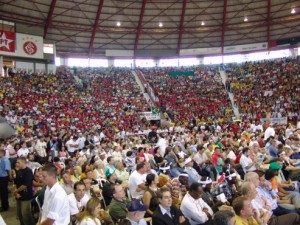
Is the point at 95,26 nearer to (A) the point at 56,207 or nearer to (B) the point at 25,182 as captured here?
(B) the point at 25,182

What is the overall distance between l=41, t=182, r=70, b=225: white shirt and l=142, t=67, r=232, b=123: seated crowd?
76.9ft

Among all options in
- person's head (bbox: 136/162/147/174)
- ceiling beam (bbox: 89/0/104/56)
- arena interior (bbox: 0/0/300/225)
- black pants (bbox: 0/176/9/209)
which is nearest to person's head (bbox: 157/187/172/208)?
person's head (bbox: 136/162/147/174)

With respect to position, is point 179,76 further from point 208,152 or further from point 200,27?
point 208,152

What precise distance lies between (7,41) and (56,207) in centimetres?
2428

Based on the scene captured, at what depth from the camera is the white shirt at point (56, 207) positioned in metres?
3.83

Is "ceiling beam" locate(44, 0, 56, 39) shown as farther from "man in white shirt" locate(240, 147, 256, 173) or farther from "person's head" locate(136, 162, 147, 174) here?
"person's head" locate(136, 162, 147, 174)

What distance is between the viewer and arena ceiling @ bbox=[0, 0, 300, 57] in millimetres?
27909

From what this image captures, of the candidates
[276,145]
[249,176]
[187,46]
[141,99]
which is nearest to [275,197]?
[249,176]

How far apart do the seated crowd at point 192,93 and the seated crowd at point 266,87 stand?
137cm

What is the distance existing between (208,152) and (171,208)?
5.82 m

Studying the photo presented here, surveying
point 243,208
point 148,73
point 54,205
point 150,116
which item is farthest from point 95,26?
point 54,205

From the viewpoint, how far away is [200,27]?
32000 mm

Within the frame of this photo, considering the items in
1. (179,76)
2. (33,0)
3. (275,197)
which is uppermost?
(33,0)

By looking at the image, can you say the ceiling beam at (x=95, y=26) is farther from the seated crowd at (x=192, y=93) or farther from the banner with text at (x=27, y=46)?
the seated crowd at (x=192, y=93)
